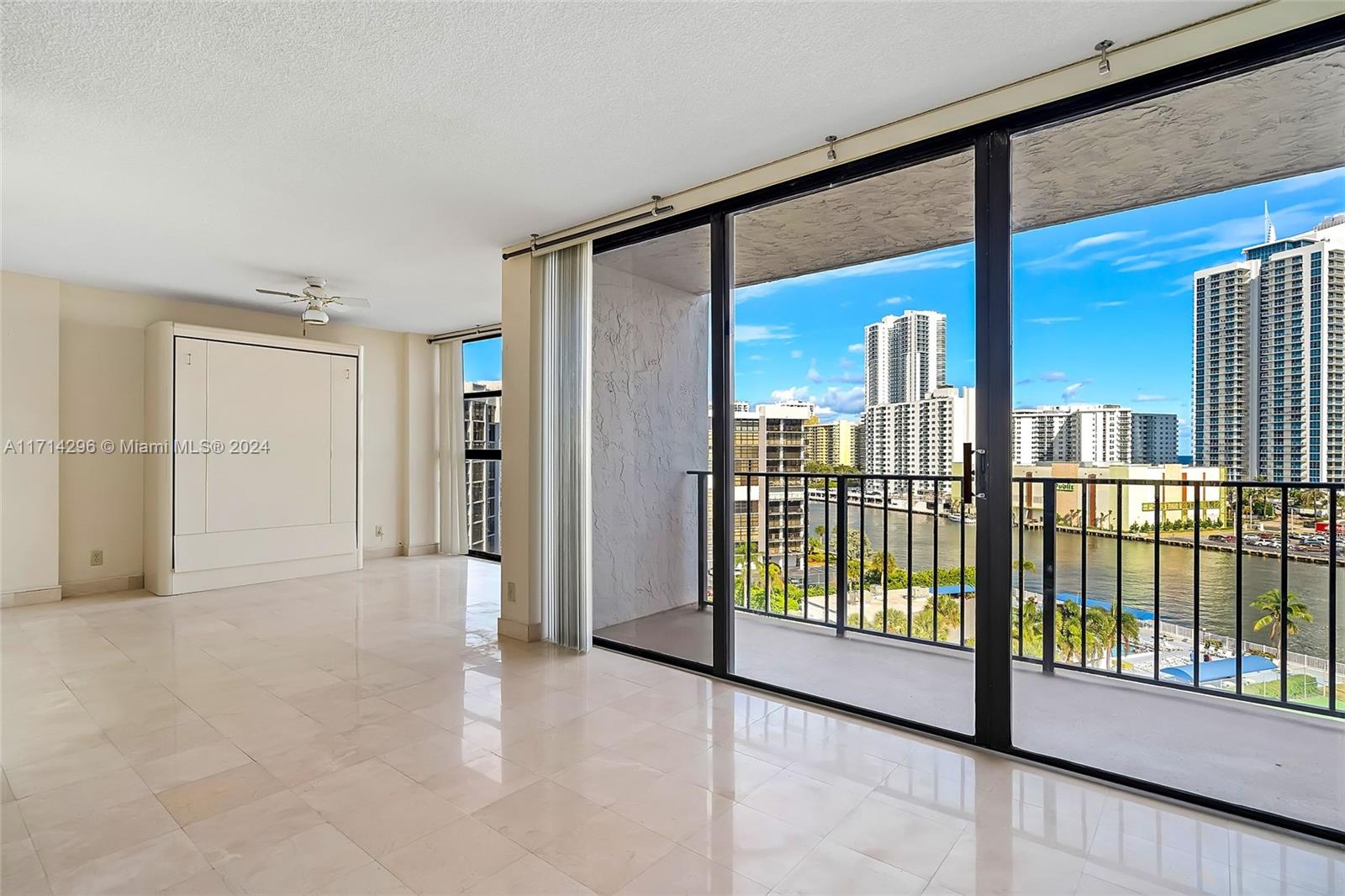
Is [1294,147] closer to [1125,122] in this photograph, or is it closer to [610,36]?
[1125,122]

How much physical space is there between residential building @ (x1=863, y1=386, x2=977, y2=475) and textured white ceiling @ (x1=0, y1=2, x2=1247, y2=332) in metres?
1.16

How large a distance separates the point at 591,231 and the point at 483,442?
4.14 metres

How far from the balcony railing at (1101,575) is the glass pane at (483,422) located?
3.93 metres

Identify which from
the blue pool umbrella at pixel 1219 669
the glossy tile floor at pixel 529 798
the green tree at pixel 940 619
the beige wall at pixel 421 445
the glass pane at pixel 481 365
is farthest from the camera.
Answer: the beige wall at pixel 421 445

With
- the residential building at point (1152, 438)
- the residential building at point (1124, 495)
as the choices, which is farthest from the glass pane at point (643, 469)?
the residential building at point (1152, 438)

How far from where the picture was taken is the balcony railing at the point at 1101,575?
2410 millimetres

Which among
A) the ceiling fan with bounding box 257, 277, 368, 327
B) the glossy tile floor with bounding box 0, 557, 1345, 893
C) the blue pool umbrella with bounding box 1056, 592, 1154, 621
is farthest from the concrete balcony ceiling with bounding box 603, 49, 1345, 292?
the ceiling fan with bounding box 257, 277, 368, 327

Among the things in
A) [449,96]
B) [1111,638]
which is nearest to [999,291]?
[1111,638]

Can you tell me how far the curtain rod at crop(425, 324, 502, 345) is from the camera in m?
6.99

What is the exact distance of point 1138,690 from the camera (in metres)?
2.89

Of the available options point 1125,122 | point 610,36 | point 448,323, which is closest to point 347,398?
point 448,323

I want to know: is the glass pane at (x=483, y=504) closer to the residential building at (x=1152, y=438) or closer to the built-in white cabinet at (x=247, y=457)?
the built-in white cabinet at (x=247, y=457)

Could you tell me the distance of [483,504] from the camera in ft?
24.4

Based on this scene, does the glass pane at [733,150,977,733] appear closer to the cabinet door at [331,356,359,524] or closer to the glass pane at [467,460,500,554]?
Answer: the glass pane at [467,460,500,554]
